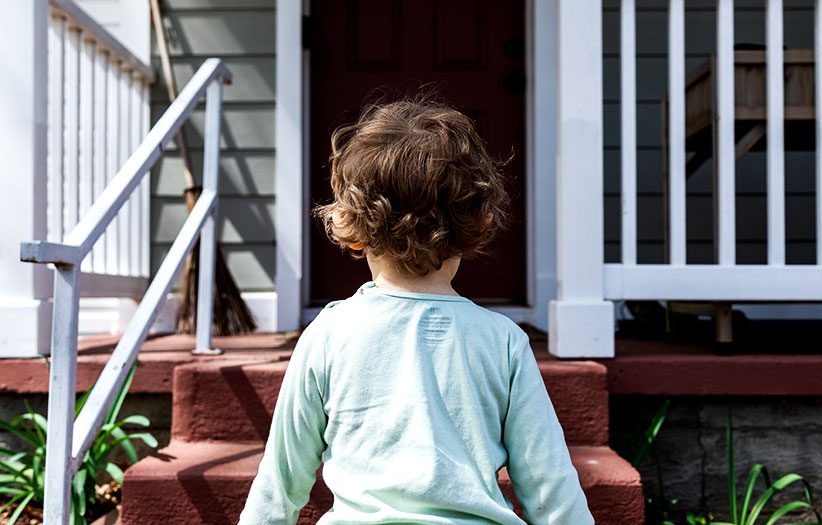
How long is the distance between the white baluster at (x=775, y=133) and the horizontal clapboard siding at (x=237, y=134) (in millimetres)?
2075

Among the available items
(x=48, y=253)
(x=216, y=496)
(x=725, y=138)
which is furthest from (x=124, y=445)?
(x=725, y=138)

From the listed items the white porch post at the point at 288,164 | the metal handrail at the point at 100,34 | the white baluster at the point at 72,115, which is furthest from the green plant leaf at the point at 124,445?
the metal handrail at the point at 100,34

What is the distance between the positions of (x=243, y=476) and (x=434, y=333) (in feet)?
3.46

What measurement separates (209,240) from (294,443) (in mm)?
1653

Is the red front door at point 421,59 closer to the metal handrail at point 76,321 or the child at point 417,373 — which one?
the metal handrail at point 76,321

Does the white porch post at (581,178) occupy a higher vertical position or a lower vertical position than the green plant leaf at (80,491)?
higher

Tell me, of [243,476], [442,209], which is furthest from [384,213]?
[243,476]

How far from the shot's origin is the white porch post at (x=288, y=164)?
3701 millimetres

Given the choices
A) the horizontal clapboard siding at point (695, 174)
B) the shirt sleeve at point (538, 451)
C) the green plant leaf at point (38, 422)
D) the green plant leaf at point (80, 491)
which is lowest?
the green plant leaf at point (80, 491)

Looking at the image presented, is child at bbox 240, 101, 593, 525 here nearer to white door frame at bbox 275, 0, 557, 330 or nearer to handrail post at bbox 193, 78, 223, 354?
handrail post at bbox 193, 78, 223, 354

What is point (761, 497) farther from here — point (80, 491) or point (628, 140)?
point (80, 491)

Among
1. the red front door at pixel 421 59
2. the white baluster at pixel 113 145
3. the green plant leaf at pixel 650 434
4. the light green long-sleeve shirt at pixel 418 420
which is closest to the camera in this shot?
the light green long-sleeve shirt at pixel 418 420

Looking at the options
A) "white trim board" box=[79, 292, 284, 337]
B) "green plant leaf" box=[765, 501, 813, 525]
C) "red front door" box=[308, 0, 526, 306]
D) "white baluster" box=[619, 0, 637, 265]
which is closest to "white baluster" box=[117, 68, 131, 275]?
"white trim board" box=[79, 292, 284, 337]

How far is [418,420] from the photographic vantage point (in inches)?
44.4
